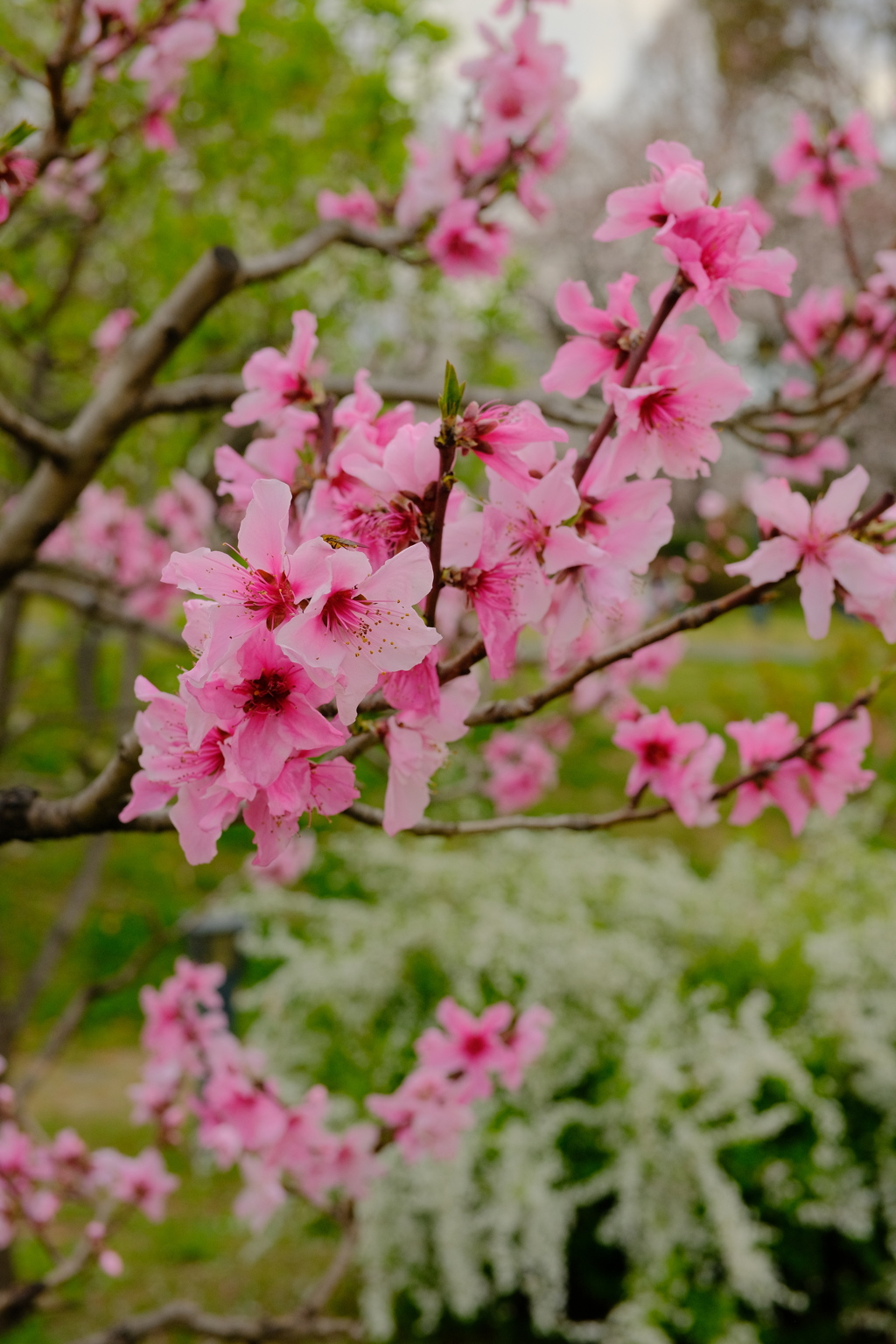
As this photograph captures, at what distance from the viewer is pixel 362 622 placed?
2.61 feet

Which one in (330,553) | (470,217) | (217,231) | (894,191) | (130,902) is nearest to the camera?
(330,553)

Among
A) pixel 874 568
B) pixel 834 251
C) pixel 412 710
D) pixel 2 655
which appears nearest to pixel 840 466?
pixel 874 568

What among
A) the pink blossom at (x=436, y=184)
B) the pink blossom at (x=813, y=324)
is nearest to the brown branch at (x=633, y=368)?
the pink blossom at (x=436, y=184)

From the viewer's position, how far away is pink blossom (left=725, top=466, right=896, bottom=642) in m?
1.02

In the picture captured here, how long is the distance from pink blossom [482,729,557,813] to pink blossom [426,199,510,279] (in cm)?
221

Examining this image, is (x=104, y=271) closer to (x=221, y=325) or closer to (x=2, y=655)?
(x=221, y=325)

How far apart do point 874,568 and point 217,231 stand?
4.96 m

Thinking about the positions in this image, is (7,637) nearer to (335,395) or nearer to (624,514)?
(335,395)

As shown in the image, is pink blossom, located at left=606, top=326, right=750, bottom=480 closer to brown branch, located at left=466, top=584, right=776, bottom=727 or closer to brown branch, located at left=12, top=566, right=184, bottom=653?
brown branch, located at left=466, top=584, right=776, bottom=727

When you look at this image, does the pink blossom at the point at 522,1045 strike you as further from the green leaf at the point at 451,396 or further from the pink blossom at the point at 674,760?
the green leaf at the point at 451,396

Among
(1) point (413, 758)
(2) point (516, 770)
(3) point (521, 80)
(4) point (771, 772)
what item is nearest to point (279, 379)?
(1) point (413, 758)

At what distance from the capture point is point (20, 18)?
19.2ft

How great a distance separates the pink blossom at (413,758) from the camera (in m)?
0.94

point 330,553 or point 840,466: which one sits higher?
point 330,553
